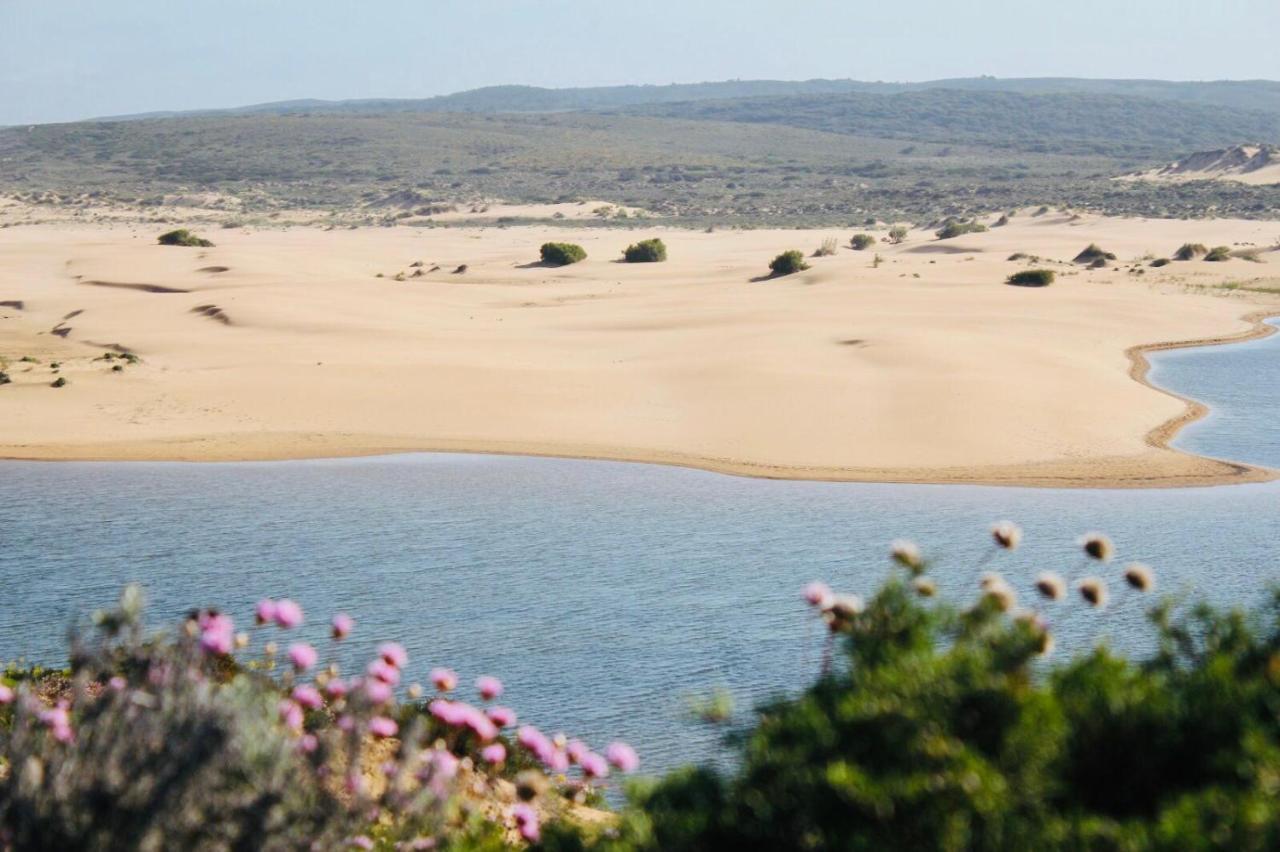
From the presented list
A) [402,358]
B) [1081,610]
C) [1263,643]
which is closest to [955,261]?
[402,358]

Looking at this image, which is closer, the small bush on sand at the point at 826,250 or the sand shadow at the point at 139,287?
the sand shadow at the point at 139,287

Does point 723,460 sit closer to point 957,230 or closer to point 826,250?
point 826,250

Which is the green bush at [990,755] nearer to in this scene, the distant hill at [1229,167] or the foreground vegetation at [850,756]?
the foreground vegetation at [850,756]

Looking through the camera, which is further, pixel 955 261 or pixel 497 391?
pixel 955 261

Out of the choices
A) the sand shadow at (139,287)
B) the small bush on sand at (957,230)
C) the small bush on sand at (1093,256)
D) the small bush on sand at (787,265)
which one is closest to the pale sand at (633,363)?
Result: the sand shadow at (139,287)

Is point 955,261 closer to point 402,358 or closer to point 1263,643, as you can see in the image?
point 402,358

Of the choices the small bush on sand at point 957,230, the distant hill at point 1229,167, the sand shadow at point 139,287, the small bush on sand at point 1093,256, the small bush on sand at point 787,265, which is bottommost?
the distant hill at point 1229,167

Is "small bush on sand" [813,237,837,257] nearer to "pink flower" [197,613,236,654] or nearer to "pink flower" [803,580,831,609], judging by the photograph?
"pink flower" [803,580,831,609]
